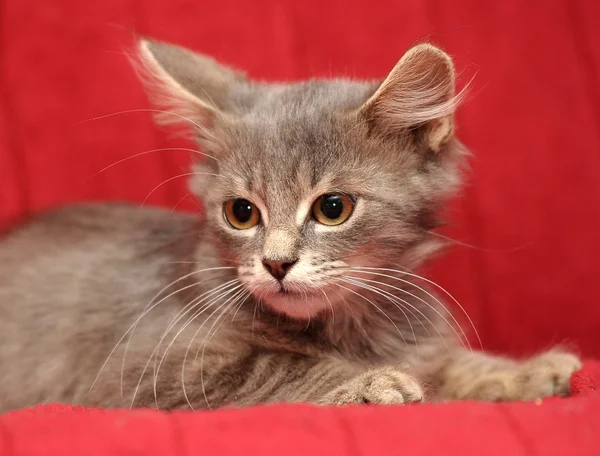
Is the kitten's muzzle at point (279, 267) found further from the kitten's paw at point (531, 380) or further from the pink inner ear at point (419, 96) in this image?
the kitten's paw at point (531, 380)

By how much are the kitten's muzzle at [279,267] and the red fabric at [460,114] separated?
732 mm

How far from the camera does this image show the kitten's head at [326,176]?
1253mm

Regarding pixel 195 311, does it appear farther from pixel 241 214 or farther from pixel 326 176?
pixel 326 176

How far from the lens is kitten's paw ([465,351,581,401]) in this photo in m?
1.36

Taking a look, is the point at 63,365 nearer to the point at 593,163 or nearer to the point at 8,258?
the point at 8,258

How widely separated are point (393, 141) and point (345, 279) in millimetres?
299

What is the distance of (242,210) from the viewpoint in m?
1.38

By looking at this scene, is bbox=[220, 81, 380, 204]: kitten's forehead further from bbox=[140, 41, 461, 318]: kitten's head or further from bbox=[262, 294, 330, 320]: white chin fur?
bbox=[262, 294, 330, 320]: white chin fur

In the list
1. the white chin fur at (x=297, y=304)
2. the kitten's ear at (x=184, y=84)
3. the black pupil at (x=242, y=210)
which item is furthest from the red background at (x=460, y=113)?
the white chin fur at (x=297, y=304)

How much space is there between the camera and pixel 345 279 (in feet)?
4.14

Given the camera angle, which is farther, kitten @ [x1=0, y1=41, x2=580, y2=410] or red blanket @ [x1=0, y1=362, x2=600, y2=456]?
kitten @ [x1=0, y1=41, x2=580, y2=410]

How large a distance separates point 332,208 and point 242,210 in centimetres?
19

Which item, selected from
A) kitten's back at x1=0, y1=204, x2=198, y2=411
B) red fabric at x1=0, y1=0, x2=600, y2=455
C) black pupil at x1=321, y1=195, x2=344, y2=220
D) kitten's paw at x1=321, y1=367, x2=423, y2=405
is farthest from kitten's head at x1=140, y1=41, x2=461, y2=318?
red fabric at x1=0, y1=0, x2=600, y2=455

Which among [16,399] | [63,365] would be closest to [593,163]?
[63,365]
